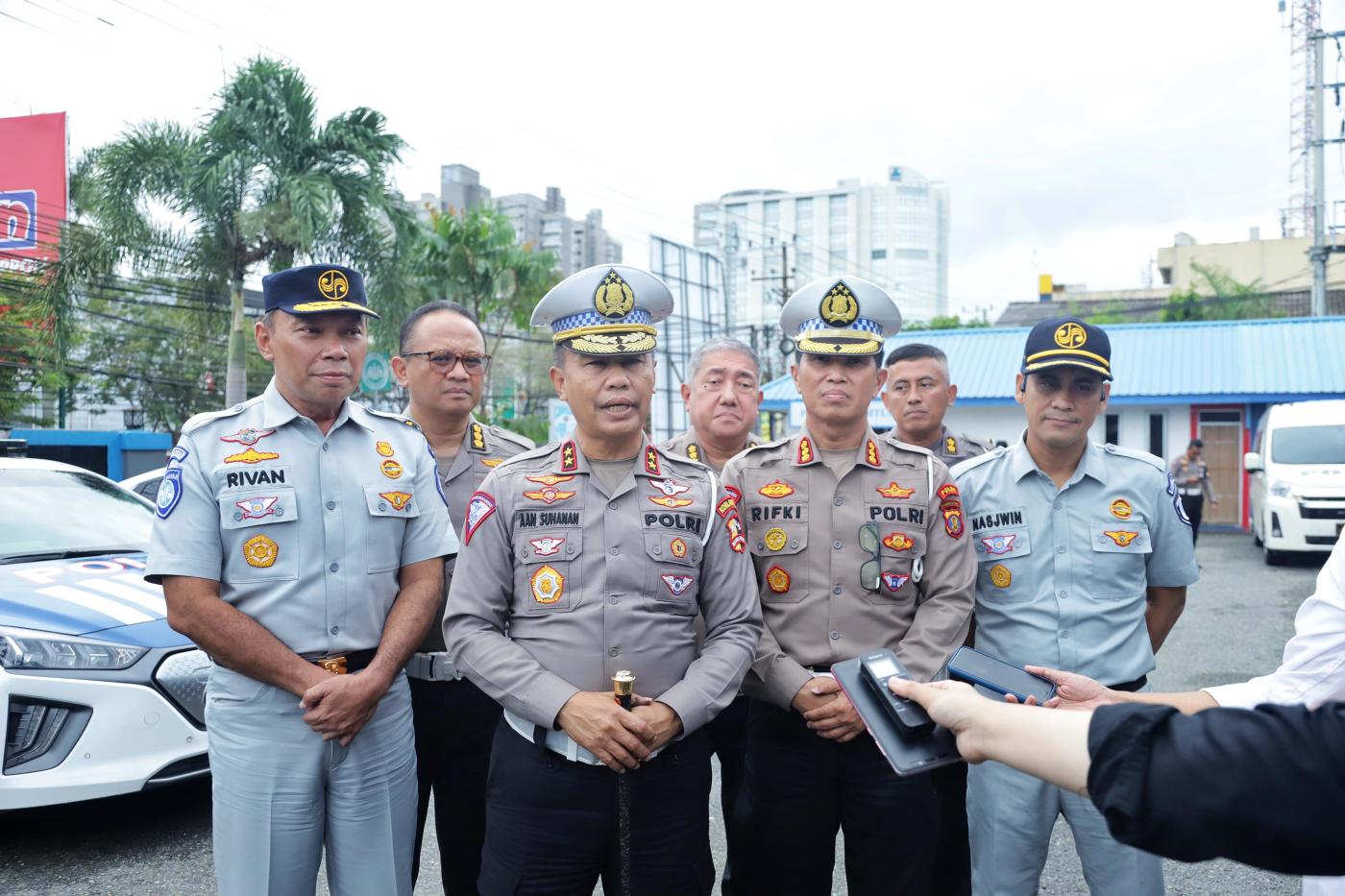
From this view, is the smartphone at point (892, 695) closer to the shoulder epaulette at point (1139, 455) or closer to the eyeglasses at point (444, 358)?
the shoulder epaulette at point (1139, 455)

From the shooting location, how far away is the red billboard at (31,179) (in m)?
15.0

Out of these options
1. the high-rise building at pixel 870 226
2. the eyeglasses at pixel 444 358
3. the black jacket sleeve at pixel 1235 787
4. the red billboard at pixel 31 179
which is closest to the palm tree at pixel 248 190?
the red billboard at pixel 31 179

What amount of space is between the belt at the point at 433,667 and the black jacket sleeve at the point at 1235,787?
7.13 ft

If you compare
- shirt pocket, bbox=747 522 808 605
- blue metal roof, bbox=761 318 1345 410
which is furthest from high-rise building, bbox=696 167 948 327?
shirt pocket, bbox=747 522 808 605

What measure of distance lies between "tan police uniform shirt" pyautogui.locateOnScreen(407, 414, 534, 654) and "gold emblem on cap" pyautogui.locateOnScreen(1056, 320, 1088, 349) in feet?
5.98

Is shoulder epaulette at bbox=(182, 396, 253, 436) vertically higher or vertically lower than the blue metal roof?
lower

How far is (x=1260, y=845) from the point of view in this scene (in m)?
1.08

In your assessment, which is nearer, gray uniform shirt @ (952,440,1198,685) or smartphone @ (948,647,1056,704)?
smartphone @ (948,647,1056,704)

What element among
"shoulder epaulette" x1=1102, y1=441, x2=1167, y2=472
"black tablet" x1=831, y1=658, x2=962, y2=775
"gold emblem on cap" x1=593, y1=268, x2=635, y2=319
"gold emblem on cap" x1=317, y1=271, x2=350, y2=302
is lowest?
"black tablet" x1=831, y1=658, x2=962, y2=775

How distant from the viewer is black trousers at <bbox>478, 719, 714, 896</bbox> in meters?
2.20

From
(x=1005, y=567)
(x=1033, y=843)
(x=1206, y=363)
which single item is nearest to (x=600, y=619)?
(x=1005, y=567)

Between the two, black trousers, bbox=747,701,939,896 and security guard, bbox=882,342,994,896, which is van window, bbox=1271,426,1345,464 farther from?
black trousers, bbox=747,701,939,896

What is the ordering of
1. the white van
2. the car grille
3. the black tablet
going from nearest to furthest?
the black tablet < the car grille < the white van

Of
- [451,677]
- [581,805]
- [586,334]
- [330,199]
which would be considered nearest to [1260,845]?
[581,805]
